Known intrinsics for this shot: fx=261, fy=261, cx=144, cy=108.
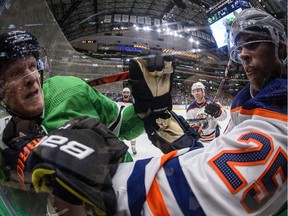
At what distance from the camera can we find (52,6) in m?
0.49

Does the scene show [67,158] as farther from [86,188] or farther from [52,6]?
[52,6]

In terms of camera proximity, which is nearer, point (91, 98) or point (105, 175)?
point (105, 175)

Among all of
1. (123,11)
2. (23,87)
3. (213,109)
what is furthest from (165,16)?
(23,87)

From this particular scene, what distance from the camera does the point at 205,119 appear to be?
0.50 meters

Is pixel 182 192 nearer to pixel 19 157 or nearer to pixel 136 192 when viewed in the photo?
pixel 136 192

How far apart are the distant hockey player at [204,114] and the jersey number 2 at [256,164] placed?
9 centimetres

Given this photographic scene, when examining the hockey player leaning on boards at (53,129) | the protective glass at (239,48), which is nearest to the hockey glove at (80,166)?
the hockey player leaning on boards at (53,129)

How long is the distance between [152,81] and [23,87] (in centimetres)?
23

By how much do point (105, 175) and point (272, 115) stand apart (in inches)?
9.9

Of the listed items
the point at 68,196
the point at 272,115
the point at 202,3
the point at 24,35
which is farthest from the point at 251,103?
the point at 24,35

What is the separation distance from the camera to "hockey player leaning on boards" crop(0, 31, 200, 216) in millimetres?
380

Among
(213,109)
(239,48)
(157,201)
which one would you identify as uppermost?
(239,48)

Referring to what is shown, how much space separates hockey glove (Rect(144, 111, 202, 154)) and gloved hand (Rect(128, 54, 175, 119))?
23mm

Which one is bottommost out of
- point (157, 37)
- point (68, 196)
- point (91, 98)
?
point (68, 196)
